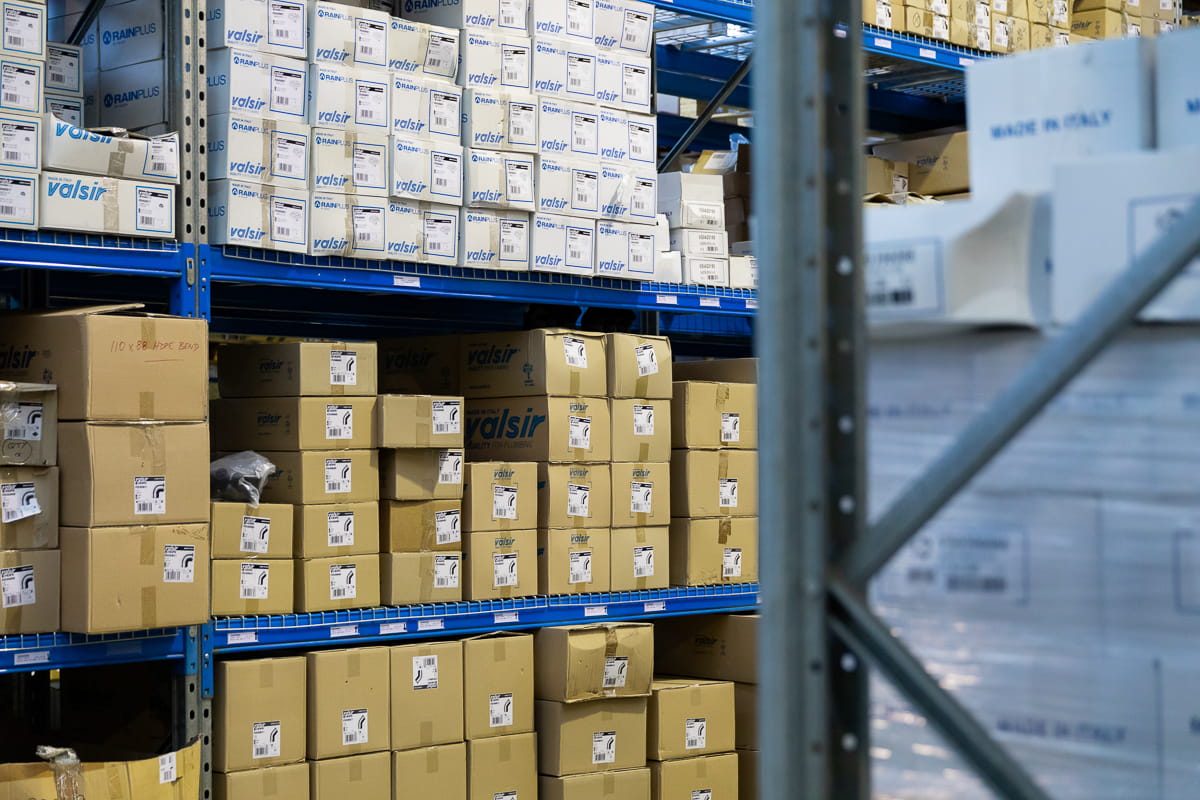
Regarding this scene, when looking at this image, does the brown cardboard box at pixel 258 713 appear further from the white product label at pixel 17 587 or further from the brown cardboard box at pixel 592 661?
the brown cardboard box at pixel 592 661

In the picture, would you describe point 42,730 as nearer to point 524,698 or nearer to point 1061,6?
point 524,698

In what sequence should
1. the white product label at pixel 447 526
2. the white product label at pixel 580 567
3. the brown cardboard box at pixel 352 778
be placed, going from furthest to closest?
1. the white product label at pixel 580 567
2. the white product label at pixel 447 526
3. the brown cardboard box at pixel 352 778

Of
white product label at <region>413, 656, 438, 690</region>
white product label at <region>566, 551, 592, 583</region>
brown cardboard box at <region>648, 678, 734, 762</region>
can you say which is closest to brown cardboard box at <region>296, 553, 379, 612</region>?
white product label at <region>413, 656, 438, 690</region>

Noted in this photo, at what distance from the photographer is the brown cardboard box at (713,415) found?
187 inches

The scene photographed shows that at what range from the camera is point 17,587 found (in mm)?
3391

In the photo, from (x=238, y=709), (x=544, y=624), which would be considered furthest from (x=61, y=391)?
(x=544, y=624)

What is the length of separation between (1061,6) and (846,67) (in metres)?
4.75

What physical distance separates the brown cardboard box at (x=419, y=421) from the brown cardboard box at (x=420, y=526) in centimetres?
18

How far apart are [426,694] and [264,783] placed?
0.53 m

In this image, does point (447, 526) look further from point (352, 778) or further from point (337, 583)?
point (352, 778)

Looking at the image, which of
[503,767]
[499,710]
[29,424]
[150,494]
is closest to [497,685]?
[499,710]

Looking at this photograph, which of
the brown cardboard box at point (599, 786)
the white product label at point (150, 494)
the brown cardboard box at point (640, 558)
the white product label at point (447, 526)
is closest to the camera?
the white product label at point (150, 494)

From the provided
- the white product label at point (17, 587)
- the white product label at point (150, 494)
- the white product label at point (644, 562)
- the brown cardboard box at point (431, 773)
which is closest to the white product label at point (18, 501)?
the white product label at point (17, 587)

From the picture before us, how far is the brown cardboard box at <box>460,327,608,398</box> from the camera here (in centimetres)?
438
